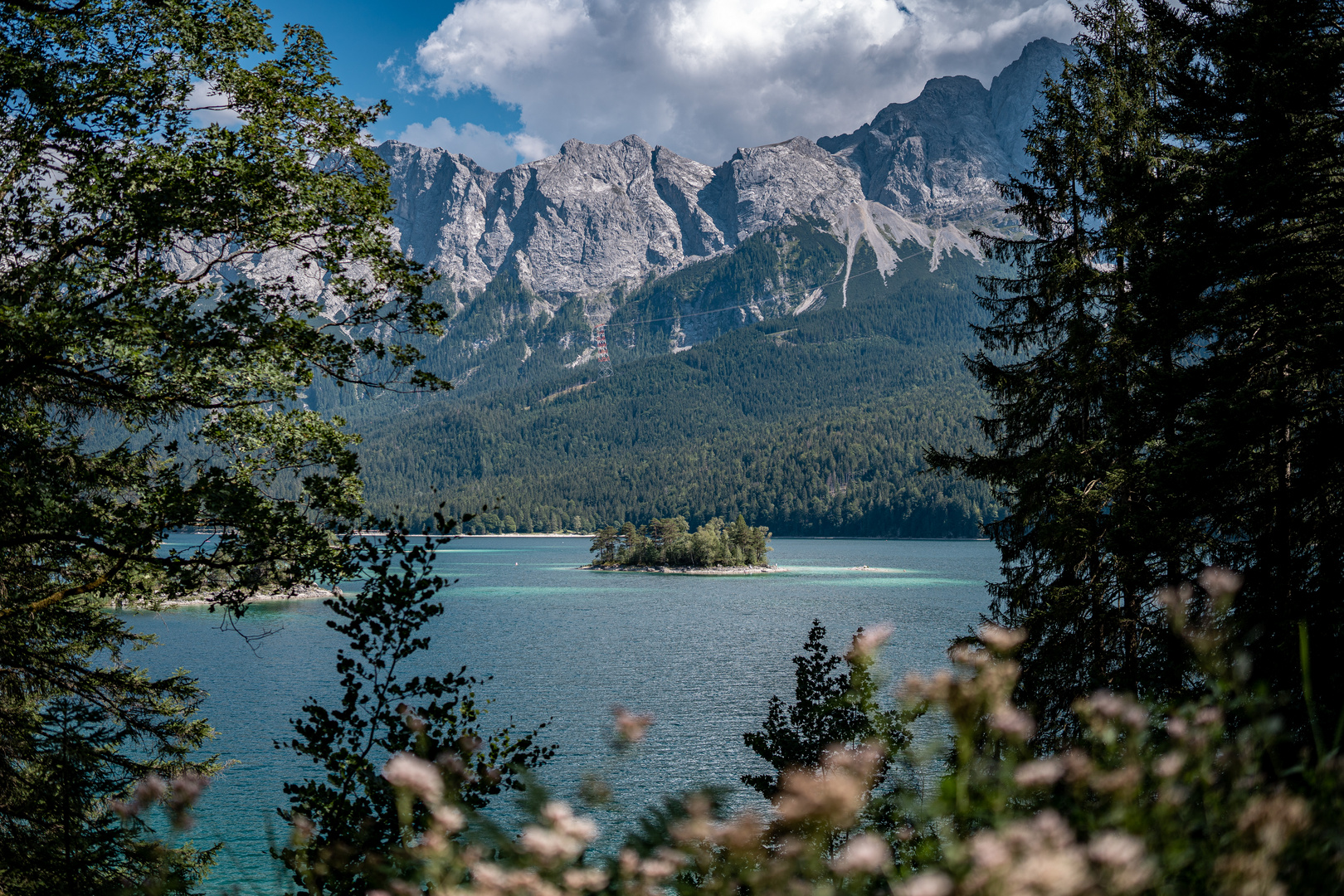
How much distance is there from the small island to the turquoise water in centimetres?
776

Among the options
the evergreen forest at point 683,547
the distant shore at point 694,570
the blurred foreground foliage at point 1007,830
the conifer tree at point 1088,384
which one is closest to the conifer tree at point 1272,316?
the conifer tree at point 1088,384

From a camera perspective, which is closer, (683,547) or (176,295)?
(176,295)

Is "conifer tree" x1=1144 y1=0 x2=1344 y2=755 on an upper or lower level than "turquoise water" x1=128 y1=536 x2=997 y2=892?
upper

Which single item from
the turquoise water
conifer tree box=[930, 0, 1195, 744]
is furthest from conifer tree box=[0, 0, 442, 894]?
conifer tree box=[930, 0, 1195, 744]

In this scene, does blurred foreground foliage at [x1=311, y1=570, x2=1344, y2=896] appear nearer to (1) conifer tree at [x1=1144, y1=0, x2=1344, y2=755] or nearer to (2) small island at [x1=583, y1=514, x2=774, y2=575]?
(1) conifer tree at [x1=1144, y1=0, x2=1344, y2=755]

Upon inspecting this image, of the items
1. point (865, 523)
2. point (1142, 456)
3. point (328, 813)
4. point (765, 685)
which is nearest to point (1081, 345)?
point (1142, 456)

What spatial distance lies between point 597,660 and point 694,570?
64845mm

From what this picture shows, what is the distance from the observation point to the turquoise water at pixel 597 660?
26844 millimetres

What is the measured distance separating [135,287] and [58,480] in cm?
179

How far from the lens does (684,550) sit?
4483 inches

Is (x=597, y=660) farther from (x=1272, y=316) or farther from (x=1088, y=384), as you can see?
(x=1272, y=316)

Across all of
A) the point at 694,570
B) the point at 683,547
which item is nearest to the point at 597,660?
the point at 683,547

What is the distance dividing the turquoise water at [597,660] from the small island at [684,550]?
7758 millimetres

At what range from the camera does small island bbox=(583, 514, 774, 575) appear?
111875mm
